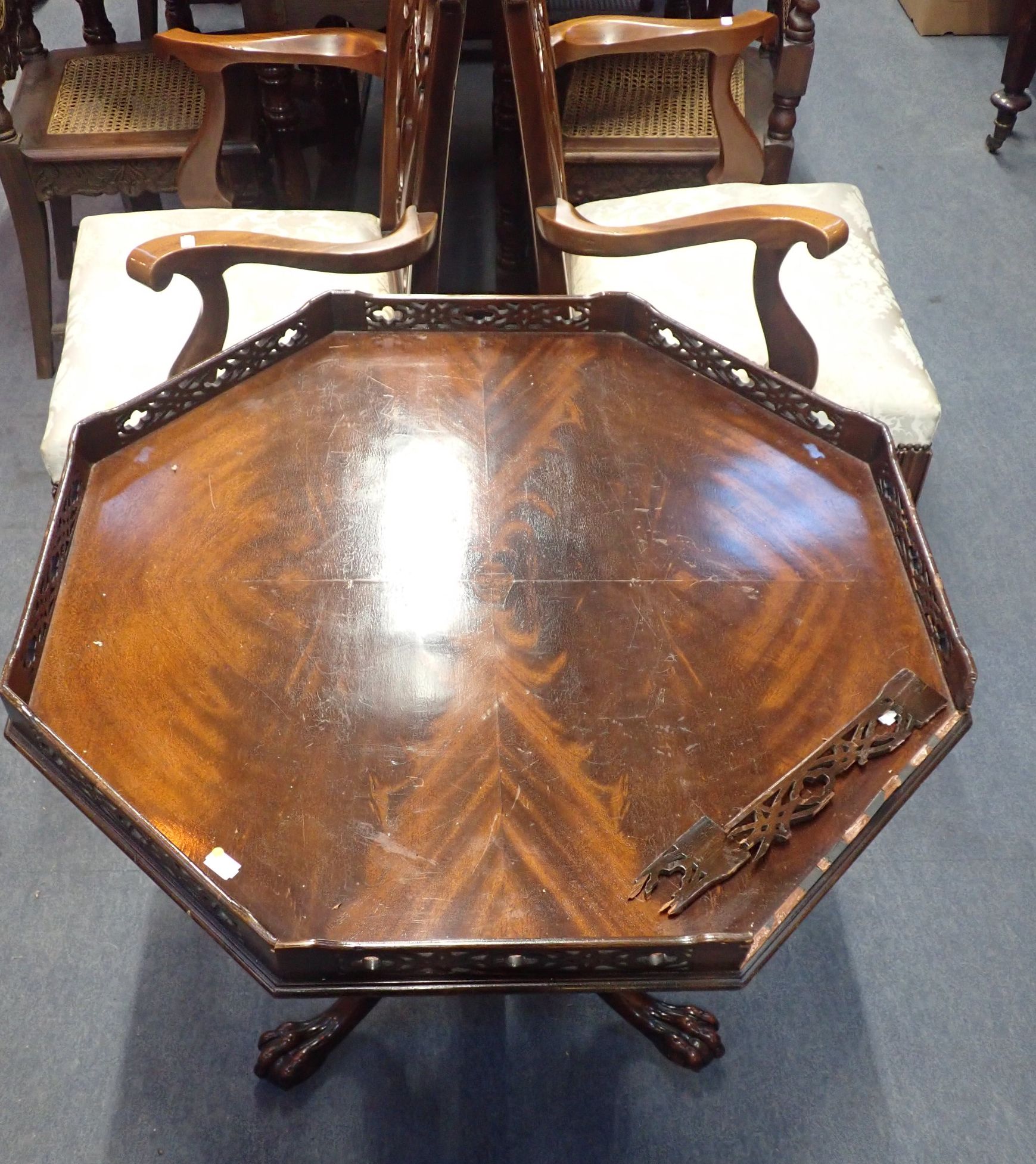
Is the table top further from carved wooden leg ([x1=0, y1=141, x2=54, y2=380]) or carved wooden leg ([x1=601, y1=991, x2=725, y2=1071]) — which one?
carved wooden leg ([x1=0, y1=141, x2=54, y2=380])

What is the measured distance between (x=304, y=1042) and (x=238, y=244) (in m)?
1.10

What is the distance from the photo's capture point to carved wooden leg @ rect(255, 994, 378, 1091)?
5.14 feet

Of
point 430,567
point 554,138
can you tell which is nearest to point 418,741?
point 430,567

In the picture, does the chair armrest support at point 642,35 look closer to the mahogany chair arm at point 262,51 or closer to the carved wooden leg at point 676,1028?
the mahogany chair arm at point 262,51

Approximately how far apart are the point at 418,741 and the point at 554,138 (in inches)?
43.6

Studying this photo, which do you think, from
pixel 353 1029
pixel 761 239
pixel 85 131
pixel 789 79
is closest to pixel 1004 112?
pixel 789 79

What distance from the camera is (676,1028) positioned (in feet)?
5.24

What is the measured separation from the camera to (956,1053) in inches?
64.5

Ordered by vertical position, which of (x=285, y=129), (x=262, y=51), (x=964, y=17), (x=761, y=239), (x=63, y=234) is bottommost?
(x=63, y=234)

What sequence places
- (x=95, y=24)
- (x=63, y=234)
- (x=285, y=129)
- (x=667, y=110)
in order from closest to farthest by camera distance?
(x=667, y=110) < (x=285, y=129) < (x=63, y=234) < (x=95, y=24)

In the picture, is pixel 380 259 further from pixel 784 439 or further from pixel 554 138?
pixel 784 439

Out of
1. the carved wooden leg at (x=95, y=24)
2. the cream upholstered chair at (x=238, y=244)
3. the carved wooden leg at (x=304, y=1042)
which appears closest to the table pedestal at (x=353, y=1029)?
the carved wooden leg at (x=304, y=1042)

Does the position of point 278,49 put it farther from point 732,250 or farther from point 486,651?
point 486,651

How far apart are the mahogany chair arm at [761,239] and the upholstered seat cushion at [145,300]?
31cm
